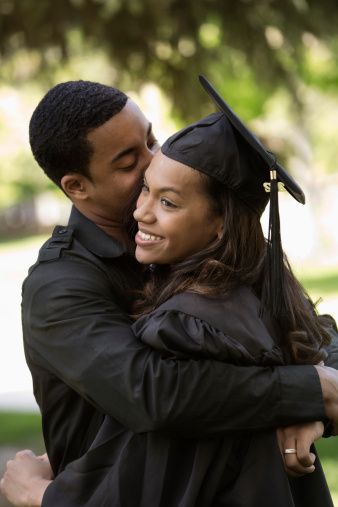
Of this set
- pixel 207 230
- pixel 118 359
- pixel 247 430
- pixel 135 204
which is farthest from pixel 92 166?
pixel 247 430

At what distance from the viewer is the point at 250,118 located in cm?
2092

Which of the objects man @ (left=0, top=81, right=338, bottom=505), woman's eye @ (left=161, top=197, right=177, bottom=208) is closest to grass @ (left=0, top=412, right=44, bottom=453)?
man @ (left=0, top=81, right=338, bottom=505)

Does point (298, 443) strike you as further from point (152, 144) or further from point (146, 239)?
point (152, 144)

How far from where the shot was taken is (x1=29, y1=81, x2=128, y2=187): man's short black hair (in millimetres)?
2949

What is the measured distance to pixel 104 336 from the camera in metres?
2.60

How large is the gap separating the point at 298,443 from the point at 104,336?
56cm

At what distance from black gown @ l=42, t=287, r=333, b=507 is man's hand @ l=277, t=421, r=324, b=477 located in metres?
0.03

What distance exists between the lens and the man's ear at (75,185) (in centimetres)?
304

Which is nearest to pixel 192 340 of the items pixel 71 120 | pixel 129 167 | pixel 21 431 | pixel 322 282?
pixel 129 167

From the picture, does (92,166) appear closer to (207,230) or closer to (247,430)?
(207,230)

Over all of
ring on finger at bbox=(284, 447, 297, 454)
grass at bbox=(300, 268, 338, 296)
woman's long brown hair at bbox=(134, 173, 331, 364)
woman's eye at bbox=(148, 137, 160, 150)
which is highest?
grass at bbox=(300, 268, 338, 296)

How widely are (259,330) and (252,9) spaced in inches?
213

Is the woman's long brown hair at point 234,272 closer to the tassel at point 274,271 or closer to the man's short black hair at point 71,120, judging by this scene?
the tassel at point 274,271

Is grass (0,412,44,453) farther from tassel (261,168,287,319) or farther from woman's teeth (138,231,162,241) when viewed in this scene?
tassel (261,168,287,319)
